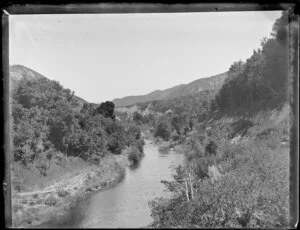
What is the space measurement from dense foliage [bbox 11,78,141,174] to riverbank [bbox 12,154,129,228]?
2.01 feet

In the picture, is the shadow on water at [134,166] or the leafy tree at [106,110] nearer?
the leafy tree at [106,110]

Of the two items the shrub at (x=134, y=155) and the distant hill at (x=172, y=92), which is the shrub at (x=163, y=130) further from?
the distant hill at (x=172, y=92)

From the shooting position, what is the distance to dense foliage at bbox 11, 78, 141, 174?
23.8ft

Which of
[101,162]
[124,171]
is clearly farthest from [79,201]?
[124,171]

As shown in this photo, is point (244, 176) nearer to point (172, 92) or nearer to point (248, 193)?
point (248, 193)

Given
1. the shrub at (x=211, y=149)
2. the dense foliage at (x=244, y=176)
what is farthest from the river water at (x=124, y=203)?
the shrub at (x=211, y=149)

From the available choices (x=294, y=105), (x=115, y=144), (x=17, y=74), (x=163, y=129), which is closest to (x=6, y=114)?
(x=17, y=74)

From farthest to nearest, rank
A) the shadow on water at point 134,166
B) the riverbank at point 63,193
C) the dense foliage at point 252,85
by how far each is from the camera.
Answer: the shadow on water at point 134,166
the dense foliage at point 252,85
the riverbank at point 63,193

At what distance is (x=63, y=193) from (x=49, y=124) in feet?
6.51

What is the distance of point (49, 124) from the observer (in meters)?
8.29

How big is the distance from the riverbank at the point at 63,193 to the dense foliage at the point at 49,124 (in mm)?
612

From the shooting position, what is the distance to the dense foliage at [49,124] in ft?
23.8

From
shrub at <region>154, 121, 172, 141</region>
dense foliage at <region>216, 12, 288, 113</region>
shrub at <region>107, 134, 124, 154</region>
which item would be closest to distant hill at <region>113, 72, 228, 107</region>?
dense foliage at <region>216, 12, 288, 113</region>

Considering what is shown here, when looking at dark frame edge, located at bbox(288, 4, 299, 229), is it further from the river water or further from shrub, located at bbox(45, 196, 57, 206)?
shrub, located at bbox(45, 196, 57, 206)
